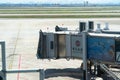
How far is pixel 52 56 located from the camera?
54.7 feet

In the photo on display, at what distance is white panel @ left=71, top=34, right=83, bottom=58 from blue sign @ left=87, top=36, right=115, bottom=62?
67cm

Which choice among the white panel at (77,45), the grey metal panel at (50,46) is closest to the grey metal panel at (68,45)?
the white panel at (77,45)

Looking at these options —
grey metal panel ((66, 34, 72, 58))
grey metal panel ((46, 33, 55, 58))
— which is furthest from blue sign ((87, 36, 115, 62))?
grey metal panel ((46, 33, 55, 58))

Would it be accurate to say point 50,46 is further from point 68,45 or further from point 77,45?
point 77,45

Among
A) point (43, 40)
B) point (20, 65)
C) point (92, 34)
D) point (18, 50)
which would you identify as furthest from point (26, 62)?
point (92, 34)

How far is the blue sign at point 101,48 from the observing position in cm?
1482

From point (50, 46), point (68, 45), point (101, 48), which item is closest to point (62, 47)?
point (68, 45)

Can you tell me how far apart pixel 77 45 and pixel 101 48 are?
141 cm

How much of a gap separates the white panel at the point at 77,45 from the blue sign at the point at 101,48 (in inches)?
26.4

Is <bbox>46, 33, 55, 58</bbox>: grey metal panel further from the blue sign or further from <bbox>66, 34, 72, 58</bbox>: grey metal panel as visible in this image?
the blue sign

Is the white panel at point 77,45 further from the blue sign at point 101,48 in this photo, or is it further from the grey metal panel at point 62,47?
the blue sign at point 101,48

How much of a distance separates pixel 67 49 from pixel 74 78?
2704mm

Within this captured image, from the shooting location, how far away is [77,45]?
52.7 feet

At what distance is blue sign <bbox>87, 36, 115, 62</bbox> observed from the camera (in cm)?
1482
